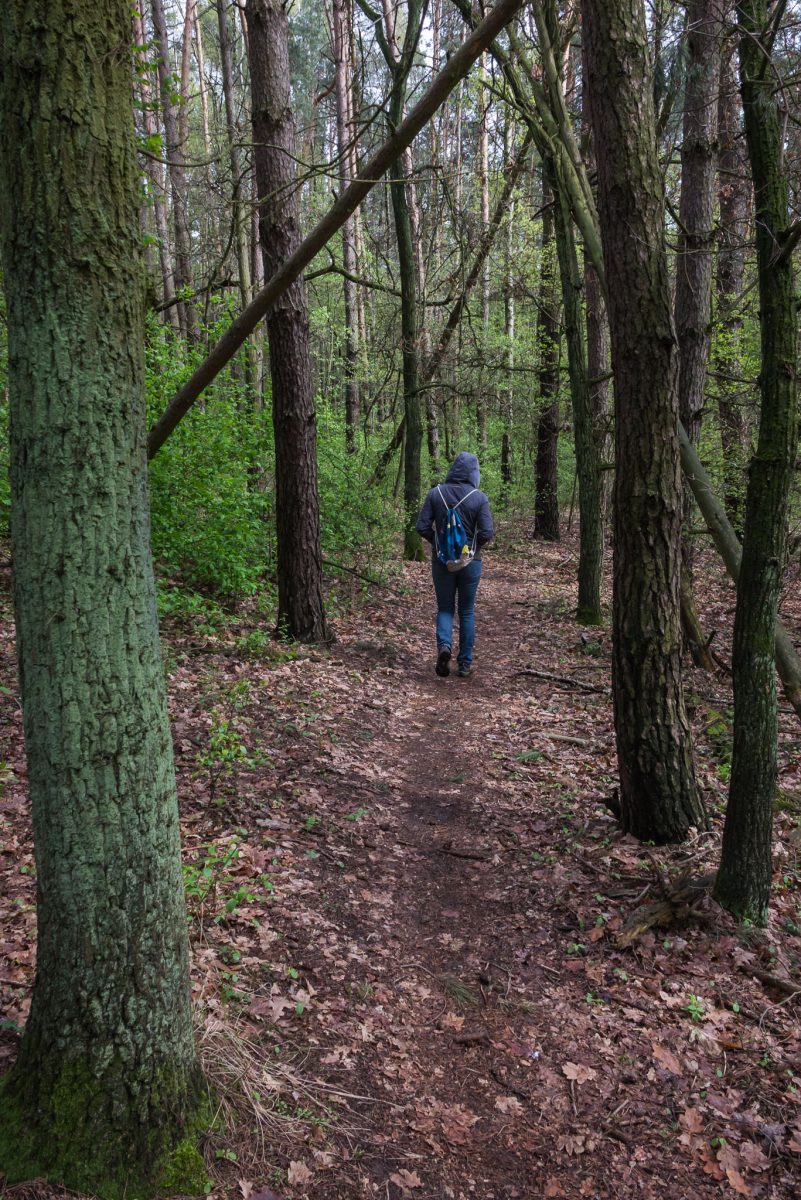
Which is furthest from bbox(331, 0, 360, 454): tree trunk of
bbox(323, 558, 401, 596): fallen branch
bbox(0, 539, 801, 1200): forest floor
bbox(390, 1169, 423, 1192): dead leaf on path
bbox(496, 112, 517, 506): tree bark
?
bbox(390, 1169, 423, 1192): dead leaf on path

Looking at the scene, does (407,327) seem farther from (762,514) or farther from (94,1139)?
(94,1139)

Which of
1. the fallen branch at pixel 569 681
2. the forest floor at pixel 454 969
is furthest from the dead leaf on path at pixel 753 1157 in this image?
the fallen branch at pixel 569 681

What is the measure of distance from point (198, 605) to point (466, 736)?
340 cm

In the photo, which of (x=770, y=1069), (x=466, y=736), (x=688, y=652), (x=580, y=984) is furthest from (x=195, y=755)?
(x=688, y=652)

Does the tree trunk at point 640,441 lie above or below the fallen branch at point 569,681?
above

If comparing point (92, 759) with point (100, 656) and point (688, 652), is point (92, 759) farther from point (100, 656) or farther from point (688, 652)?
point (688, 652)

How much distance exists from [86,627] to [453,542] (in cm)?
646

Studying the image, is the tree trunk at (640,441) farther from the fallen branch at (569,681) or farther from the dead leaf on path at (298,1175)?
the fallen branch at (569,681)

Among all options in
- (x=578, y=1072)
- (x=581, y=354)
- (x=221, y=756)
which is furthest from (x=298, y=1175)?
(x=581, y=354)

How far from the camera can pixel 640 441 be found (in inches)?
180

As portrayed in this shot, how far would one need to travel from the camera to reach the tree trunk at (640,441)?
4.39 meters

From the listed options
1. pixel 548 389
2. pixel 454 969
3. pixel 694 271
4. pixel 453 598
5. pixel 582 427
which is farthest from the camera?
pixel 548 389

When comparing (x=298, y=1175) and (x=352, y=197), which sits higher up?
(x=352, y=197)

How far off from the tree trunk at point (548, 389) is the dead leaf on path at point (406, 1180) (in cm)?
1528
